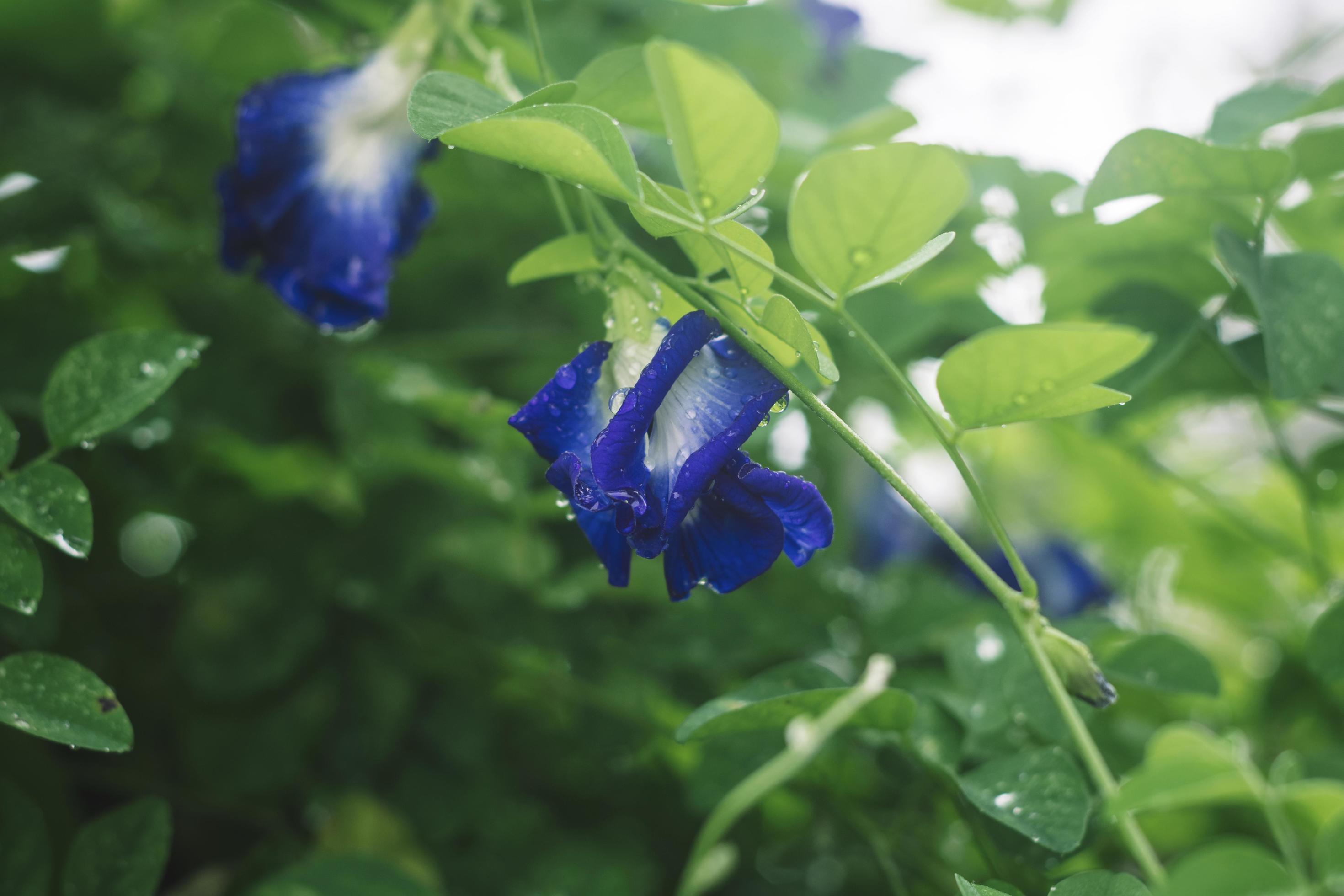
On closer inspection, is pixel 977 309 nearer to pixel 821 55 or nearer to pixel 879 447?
pixel 879 447

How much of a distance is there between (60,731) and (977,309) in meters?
0.73

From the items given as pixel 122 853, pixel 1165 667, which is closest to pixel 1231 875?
pixel 1165 667

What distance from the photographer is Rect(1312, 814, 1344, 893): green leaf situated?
1.11ft

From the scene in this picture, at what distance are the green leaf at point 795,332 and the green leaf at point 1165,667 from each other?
0.30 m

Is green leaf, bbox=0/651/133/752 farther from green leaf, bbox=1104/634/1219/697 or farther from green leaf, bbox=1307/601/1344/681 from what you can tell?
green leaf, bbox=1307/601/1344/681

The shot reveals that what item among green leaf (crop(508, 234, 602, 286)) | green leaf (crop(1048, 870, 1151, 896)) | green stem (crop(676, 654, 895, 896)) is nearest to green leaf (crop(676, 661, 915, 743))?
green stem (crop(676, 654, 895, 896))

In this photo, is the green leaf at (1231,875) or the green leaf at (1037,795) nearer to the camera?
the green leaf at (1231,875)

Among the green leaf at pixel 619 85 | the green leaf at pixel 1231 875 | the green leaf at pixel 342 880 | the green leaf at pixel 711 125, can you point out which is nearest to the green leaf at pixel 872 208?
the green leaf at pixel 711 125

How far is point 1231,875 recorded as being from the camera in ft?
1.12

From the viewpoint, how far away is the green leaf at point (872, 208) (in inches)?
16.9

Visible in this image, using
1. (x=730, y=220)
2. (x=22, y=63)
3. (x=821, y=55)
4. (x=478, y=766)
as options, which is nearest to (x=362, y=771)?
(x=478, y=766)

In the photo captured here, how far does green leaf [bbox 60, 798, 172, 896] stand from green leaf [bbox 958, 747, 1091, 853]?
1.52 feet

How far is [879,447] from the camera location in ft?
3.77

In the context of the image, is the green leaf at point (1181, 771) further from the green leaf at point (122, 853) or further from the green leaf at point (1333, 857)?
the green leaf at point (122, 853)
